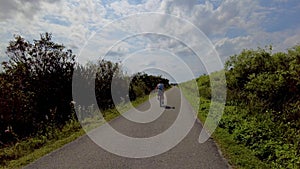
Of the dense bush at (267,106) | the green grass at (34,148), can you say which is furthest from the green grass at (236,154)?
the green grass at (34,148)

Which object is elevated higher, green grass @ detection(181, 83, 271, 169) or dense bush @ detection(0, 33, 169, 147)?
dense bush @ detection(0, 33, 169, 147)

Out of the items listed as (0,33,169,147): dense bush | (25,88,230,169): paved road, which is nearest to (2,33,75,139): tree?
(0,33,169,147): dense bush

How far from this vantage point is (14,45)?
53.0 feet

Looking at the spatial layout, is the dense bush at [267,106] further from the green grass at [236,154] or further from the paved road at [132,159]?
the paved road at [132,159]

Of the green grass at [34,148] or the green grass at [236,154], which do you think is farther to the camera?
the green grass at [34,148]

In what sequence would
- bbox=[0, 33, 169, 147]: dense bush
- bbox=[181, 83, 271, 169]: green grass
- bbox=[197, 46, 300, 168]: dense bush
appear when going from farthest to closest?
bbox=[0, 33, 169, 147]: dense bush → bbox=[197, 46, 300, 168]: dense bush → bbox=[181, 83, 271, 169]: green grass

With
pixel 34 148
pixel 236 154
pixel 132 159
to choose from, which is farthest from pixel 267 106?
pixel 34 148

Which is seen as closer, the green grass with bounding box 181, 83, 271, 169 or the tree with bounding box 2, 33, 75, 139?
the green grass with bounding box 181, 83, 271, 169

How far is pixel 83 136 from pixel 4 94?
4.52m

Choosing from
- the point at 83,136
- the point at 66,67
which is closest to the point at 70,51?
the point at 66,67

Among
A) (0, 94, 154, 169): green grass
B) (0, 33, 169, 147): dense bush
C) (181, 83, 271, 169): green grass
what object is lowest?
(181, 83, 271, 169): green grass

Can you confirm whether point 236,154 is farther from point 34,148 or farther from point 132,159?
point 34,148

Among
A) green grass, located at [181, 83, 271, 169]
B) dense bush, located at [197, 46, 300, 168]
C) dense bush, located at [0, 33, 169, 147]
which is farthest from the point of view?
dense bush, located at [0, 33, 169, 147]

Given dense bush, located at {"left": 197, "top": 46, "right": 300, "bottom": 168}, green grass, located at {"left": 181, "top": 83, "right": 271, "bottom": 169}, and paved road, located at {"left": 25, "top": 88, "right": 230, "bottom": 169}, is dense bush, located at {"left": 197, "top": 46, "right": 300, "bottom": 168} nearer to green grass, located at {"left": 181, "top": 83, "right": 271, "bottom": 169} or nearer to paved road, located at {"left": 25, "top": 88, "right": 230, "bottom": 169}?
green grass, located at {"left": 181, "top": 83, "right": 271, "bottom": 169}
